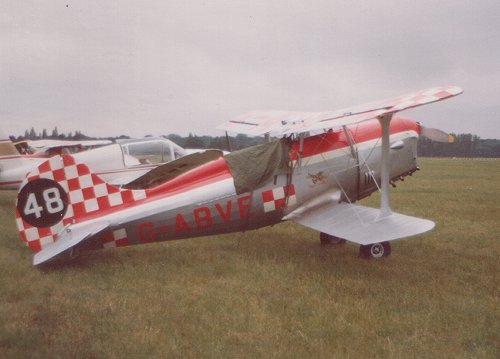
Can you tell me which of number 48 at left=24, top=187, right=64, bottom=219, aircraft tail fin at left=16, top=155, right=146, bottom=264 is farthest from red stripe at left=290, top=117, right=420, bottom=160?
number 48 at left=24, top=187, right=64, bottom=219

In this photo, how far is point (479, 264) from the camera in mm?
6438

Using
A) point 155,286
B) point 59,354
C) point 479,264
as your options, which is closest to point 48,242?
point 155,286

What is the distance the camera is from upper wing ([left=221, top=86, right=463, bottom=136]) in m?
5.41

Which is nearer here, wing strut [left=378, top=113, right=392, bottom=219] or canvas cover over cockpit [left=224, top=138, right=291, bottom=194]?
wing strut [left=378, top=113, right=392, bottom=219]

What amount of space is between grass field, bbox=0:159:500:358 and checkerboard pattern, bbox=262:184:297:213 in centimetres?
79

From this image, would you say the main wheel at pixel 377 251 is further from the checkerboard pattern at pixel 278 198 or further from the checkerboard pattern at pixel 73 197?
the checkerboard pattern at pixel 73 197

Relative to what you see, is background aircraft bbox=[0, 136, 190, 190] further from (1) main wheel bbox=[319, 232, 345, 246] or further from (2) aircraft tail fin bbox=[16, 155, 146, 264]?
(1) main wheel bbox=[319, 232, 345, 246]

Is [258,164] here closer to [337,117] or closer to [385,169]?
[337,117]

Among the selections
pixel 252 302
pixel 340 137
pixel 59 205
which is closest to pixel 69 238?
pixel 59 205

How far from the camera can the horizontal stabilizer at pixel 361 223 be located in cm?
549

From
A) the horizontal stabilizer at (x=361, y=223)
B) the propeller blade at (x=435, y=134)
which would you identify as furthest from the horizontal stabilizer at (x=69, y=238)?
the propeller blade at (x=435, y=134)

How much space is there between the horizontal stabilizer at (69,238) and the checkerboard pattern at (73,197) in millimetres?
117

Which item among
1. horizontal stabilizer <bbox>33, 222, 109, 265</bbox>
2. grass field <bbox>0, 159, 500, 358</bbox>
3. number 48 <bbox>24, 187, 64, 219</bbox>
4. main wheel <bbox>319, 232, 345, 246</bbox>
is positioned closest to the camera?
grass field <bbox>0, 159, 500, 358</bbox>

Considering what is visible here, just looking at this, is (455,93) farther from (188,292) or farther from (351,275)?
(188,292)
